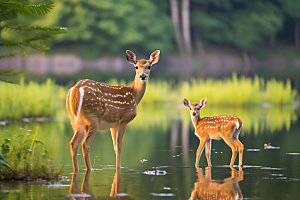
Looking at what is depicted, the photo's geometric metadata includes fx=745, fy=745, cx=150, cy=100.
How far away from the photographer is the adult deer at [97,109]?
1012 centimetres

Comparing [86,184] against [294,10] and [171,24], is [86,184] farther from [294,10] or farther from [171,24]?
[294,10]

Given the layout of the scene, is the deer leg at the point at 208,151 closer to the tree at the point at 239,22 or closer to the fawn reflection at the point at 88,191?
the fawn reflection at the point at 88,191

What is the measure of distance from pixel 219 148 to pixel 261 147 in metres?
0.80

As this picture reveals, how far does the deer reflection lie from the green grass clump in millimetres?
9349

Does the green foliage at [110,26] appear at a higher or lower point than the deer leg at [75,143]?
Answer: higher

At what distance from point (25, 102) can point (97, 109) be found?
931cm

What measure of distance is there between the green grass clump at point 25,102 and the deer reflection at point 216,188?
935cm

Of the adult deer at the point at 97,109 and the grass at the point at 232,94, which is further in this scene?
the grass at the point at 232,94

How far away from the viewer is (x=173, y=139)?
50.3 feet

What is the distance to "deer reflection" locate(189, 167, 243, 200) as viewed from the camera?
829cm

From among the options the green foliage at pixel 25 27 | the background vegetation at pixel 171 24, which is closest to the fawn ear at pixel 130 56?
the green foliage at pixel 25 27

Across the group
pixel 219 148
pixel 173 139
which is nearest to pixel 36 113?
pixel 173 139

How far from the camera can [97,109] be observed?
1020cm

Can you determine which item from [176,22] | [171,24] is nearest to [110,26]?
[171,24]
